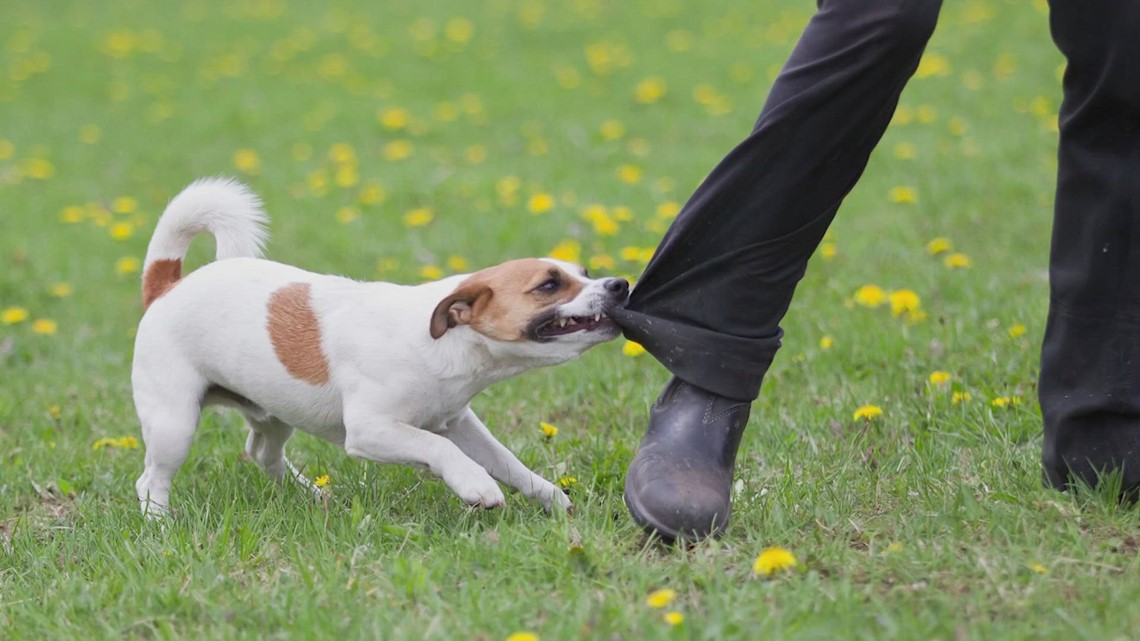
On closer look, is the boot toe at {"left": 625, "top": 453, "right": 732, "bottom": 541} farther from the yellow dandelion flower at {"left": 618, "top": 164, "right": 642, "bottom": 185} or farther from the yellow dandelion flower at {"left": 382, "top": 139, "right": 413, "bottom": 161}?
the yellow dandelion flower at {"left": 382, "top": 139, "right": 413, "bottom": 161}

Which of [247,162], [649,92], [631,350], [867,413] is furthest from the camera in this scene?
[649,92]

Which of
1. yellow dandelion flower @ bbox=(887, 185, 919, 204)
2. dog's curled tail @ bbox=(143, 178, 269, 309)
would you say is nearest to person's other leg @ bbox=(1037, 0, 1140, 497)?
dog's curled tail @ bbox=(143, 178, 269, 309)

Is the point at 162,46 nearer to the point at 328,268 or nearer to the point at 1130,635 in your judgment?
the point at 328,268

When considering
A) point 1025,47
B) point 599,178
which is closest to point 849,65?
point 599,178

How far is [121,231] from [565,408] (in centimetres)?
295

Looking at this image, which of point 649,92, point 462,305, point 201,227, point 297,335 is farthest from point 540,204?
point 649,92

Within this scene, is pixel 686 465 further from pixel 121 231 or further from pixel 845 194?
pixel 121 231

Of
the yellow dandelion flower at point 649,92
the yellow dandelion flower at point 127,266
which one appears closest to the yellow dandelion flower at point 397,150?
the yellow dandelion flower at point 649,92

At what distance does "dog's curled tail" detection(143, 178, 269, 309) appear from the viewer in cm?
360

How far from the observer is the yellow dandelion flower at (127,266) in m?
5.72

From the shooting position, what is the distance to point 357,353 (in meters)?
3.10

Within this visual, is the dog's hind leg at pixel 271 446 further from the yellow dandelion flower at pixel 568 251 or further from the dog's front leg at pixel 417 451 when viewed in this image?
the yellow dandelion flower at pixel 568 251

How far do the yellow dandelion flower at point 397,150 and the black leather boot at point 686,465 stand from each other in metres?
5.04

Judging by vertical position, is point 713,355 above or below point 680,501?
above
